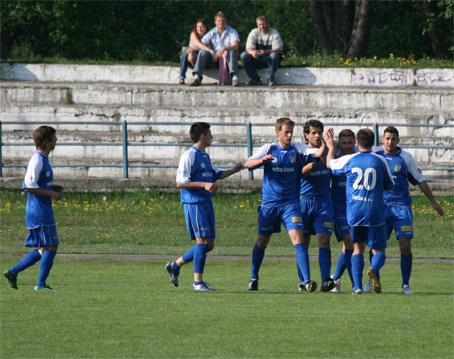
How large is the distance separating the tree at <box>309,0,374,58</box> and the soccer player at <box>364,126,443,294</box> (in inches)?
820

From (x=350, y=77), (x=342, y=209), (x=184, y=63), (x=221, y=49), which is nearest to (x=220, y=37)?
(x=221, y=49)

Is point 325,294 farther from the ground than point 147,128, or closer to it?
closer to it

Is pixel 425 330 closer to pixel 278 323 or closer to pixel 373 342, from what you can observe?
pixel 373 342

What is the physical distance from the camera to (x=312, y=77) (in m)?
25.9

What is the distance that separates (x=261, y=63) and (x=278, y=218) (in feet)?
49.0

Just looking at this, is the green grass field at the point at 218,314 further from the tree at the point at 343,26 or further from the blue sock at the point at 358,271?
the tree at the point at 343,26

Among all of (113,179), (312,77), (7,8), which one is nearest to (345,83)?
(312,77)

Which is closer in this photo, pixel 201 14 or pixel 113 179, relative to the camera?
pixel 113 179

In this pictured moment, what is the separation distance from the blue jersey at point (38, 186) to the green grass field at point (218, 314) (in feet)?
2.69

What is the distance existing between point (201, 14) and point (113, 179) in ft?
66.7

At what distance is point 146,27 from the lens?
40.2 metres

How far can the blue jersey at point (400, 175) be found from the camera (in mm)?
10352

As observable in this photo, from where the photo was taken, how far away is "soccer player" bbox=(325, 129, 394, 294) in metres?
9.66

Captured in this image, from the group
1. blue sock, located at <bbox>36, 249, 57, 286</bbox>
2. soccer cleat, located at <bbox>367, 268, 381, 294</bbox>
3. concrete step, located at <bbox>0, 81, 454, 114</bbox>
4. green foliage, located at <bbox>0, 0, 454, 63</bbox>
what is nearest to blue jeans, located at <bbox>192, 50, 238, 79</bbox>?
concrete step, located at <bbox>0, 81, 454, 114</bbox>
